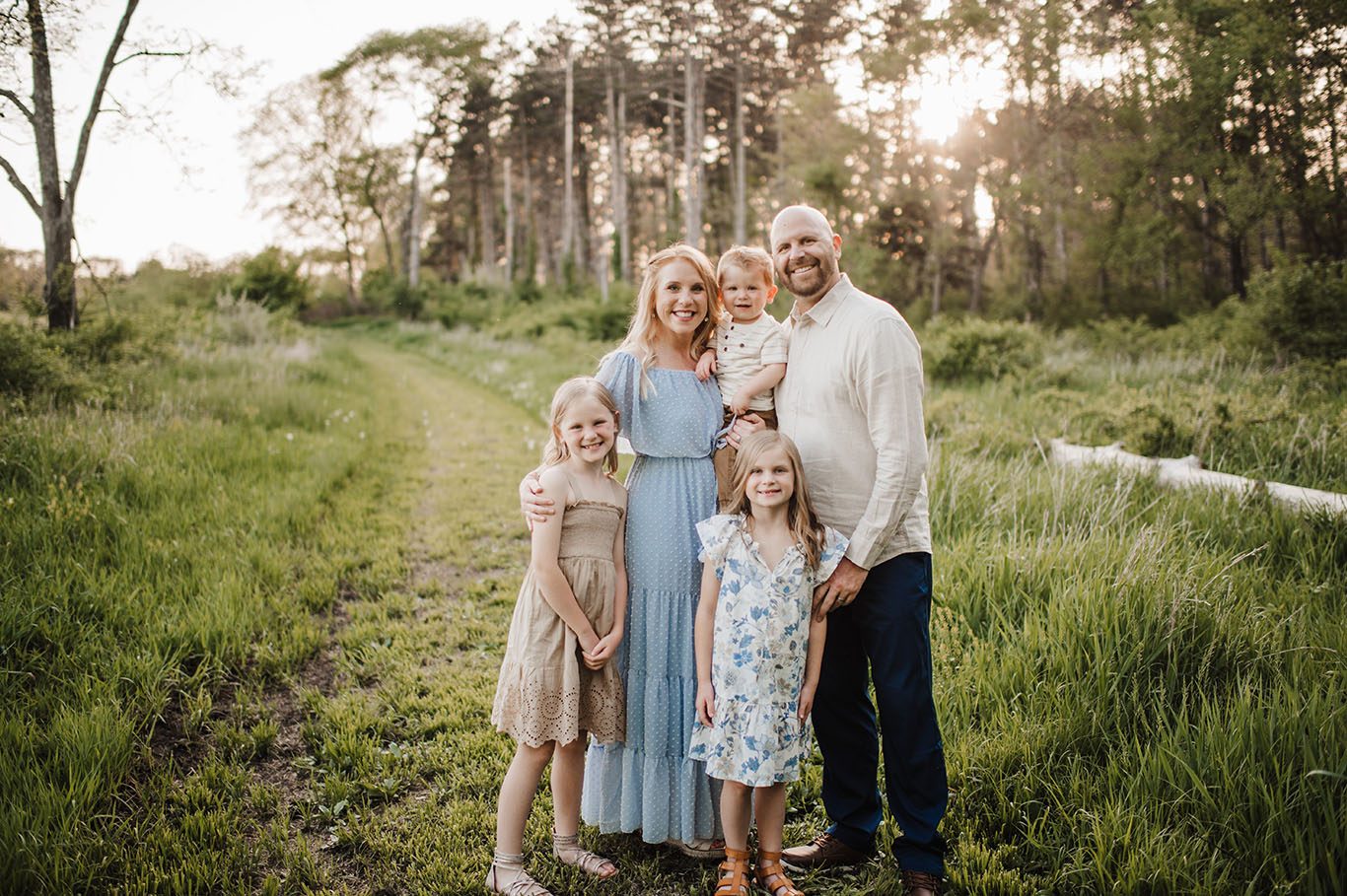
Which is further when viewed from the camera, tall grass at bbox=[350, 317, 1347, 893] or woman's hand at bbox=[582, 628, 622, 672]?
woman's hand at bbox=[582, 628, 622, 672]

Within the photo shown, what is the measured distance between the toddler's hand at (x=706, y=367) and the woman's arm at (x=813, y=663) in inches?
42.1

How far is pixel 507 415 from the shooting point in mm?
12602

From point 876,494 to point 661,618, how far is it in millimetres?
980

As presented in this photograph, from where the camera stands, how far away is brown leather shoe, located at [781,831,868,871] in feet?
9.39

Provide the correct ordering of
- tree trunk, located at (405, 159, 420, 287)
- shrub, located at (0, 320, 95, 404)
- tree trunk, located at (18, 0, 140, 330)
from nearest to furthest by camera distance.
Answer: shrub, located at (0, 320, 95, 404) → tree trunk, located at (18, 0, 140, 330) → tree trunk, located at (405, 159, 420, 287)

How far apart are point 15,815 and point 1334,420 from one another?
30.9ft

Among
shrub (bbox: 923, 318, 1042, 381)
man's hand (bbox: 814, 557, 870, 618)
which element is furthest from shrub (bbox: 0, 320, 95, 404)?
shrub (bbox: 923, 318, 1042, 381)

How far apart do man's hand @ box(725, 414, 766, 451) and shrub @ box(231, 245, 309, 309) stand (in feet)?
109

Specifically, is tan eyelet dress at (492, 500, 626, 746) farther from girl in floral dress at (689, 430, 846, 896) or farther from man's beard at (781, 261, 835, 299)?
man's beard at (781, 261, 835, 299)

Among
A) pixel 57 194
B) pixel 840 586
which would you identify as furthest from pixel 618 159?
pixel 840 586

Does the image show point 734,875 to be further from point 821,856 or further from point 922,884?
point 922,884

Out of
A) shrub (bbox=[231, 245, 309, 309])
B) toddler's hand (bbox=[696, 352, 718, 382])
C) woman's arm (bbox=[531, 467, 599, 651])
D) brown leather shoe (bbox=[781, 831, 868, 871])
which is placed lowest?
brown leather shoe (bbox=[781, 831, 868, 871])

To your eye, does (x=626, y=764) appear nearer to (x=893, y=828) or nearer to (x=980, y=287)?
(x=893, y=828)

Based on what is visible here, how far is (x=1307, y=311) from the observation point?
35.7ft
